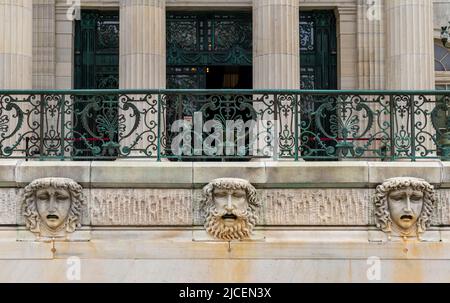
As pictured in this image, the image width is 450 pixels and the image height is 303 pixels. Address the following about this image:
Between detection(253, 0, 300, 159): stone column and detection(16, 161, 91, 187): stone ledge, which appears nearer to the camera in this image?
detection(16, 161, 91, 187): stone ledge

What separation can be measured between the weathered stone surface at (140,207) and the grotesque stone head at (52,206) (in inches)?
10.6

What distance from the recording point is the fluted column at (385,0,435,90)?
17500 mm

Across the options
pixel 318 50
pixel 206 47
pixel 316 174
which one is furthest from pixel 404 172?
pixel 206 47

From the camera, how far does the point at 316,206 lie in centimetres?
1059

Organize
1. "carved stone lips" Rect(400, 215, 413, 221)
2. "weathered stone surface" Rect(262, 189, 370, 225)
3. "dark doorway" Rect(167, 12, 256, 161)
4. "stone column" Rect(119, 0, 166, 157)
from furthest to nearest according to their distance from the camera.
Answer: "dark doorway" Rect(167, 12, 256, 161)
"stone column" Rect(119, 0, 166, 157)
"weathered stone surface" Rect(262, 189, 370, 225)
"carved stone lips" Rect(400, 215, 413, 221)

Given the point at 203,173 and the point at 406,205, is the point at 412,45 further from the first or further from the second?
the point at 203,173

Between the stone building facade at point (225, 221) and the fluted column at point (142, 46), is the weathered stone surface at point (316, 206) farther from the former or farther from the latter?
the fluted column at point (142, 46)

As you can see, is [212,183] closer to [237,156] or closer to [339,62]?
[237,156]

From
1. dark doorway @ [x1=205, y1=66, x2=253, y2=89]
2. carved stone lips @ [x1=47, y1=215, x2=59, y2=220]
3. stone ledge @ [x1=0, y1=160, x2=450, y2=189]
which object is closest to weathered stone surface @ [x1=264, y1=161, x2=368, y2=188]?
stone ledge @ [x1=0, y1=160, x2=450, y2=189]

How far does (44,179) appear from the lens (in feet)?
33.7

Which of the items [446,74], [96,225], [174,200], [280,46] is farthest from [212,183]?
[446,74]

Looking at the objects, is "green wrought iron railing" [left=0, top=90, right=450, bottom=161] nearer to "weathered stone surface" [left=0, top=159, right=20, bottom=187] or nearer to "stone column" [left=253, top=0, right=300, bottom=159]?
"weathered stone surface" [left=0, top=159, right=20, bottom=187]

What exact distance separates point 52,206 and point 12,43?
308 inches

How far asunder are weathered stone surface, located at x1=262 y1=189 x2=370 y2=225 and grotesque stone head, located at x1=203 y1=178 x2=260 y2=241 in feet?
1.07
